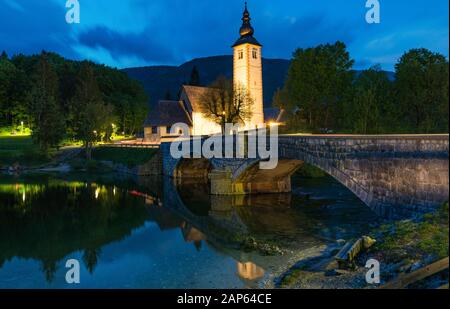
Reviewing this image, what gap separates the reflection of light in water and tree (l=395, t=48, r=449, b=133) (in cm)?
2951

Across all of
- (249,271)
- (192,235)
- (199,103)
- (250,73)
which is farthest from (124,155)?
(249,271)

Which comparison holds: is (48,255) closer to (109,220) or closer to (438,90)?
(109,220)

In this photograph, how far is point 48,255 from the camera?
19.8 m

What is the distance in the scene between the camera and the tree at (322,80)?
48.6m

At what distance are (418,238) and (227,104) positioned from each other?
46.2 meters

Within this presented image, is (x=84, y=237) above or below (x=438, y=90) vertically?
below

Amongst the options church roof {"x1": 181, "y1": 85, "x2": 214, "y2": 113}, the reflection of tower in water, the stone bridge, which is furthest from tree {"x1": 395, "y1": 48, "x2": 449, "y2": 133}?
church roof {"x1": 181, "y1": 85, "x2": 214, "y2": 113}

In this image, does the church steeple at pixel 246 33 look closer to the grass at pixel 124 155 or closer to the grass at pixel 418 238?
the grass at pixel 124 155

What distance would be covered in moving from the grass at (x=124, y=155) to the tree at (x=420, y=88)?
114 feet

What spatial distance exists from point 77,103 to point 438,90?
229 feet

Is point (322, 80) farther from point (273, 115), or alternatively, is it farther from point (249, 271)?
point (249, 271)

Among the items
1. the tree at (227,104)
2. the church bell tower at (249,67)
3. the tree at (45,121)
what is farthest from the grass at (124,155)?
the church bell tower at (249,67)

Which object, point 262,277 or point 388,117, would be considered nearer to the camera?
point 262,277
